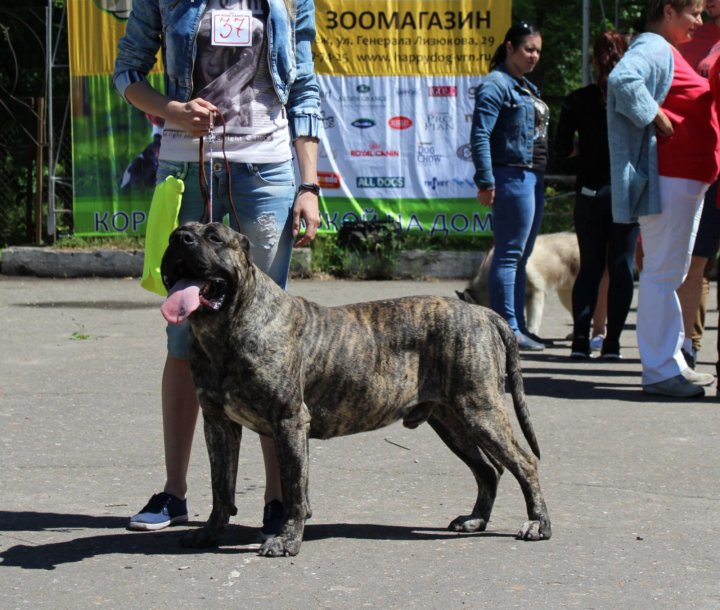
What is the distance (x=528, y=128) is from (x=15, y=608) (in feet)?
19.8

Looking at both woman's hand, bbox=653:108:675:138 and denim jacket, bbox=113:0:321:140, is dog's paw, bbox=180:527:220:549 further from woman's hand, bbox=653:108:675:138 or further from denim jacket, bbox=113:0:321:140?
woman's hand, bbox=653:108:675:138

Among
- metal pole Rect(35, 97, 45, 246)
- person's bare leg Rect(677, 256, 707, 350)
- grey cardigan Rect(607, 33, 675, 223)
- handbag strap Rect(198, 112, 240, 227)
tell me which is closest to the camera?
handbag strap Rect(198, 112, 240, 227)

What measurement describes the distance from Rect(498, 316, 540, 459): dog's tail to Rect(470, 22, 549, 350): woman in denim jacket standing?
432cm

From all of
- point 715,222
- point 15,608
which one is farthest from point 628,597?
point 715,222

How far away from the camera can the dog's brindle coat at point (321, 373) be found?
4.09 meters

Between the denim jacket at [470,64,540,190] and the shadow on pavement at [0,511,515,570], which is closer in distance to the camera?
the shadow on pavement at [0,511,515,570]

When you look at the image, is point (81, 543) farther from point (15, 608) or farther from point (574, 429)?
point (574, 429)

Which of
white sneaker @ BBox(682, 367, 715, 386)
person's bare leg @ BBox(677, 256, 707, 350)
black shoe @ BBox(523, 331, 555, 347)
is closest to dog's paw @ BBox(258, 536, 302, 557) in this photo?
white sneaker @ BBox(682, 367, 715, 386)

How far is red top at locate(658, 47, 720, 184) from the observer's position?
7164mm

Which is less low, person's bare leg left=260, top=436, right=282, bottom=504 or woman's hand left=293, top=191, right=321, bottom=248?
woman's hand left=293, top=191, right=321, bottom=248

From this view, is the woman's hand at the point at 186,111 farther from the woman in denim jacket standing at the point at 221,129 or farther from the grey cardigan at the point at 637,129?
the grey cardigan at the point at 637,129

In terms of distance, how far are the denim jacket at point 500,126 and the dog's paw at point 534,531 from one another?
15.0 feet

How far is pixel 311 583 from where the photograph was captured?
395 cm

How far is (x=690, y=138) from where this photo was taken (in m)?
7.18
